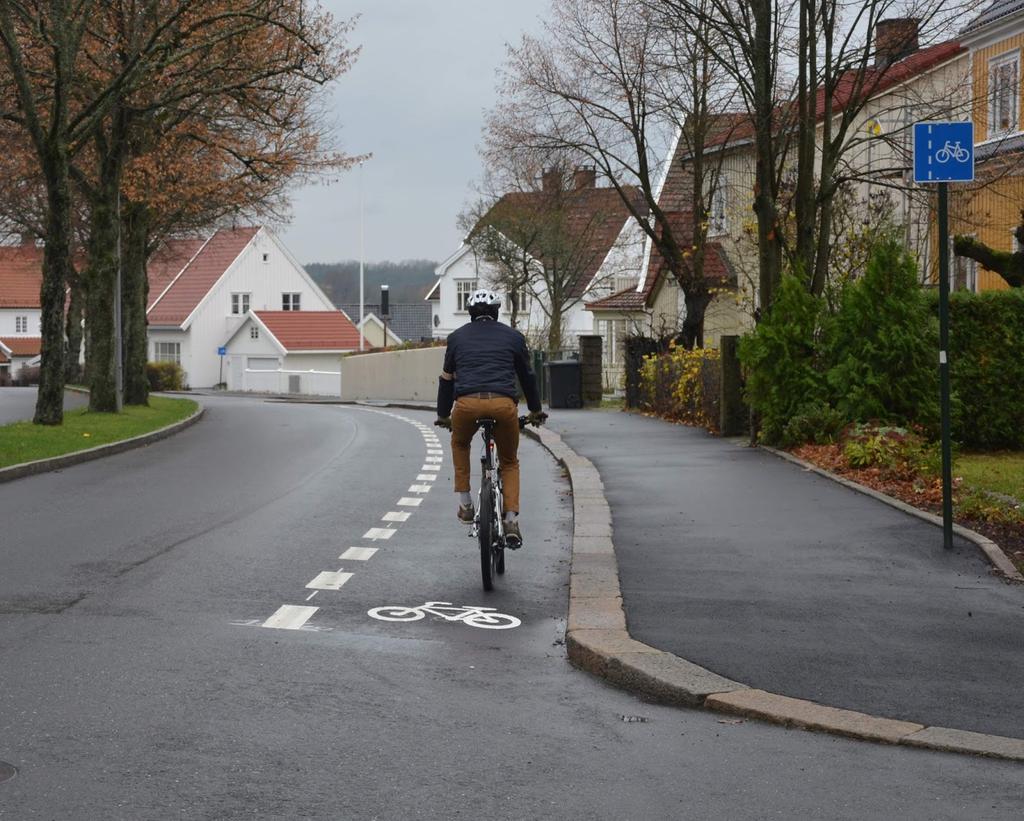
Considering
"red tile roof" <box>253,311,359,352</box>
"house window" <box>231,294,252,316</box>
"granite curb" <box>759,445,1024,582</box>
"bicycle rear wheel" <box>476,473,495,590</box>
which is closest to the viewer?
"bicycle rear wheel" <box>476,473,495,590</box>

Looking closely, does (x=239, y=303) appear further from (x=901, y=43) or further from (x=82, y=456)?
(x=82, y=456)

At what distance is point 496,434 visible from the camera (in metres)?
10.4

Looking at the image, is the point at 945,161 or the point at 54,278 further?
the point at 54,278

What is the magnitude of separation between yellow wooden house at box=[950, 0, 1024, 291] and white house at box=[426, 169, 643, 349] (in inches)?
372

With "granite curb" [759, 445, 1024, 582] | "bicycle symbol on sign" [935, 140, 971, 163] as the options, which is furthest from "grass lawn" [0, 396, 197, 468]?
"bicycle symbol on sign" [935, 140, 971, 163]

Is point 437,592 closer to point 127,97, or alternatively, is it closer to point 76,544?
point 76,544

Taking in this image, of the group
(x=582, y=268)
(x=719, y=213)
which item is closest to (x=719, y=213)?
(x=719, y=213)

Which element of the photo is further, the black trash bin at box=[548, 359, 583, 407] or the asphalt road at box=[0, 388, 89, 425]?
the black trash bin at box=[548, 359, 583, 407]

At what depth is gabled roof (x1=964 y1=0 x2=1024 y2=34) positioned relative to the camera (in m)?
31.8

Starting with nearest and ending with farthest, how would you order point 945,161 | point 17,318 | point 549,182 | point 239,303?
point 945,161 < point 549,182 < point 239,303 < point 17,318

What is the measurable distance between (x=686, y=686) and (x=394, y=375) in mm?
53367

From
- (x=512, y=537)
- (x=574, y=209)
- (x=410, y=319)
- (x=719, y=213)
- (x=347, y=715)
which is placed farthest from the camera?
(x=410, y=319)

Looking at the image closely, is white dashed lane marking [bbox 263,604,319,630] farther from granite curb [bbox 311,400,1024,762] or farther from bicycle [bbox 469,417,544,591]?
granite curb [bbox 311,400,1024,762]

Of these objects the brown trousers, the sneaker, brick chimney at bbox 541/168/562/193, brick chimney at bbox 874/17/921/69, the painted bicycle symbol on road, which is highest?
brick chimney at bbox 541/168/562/193
